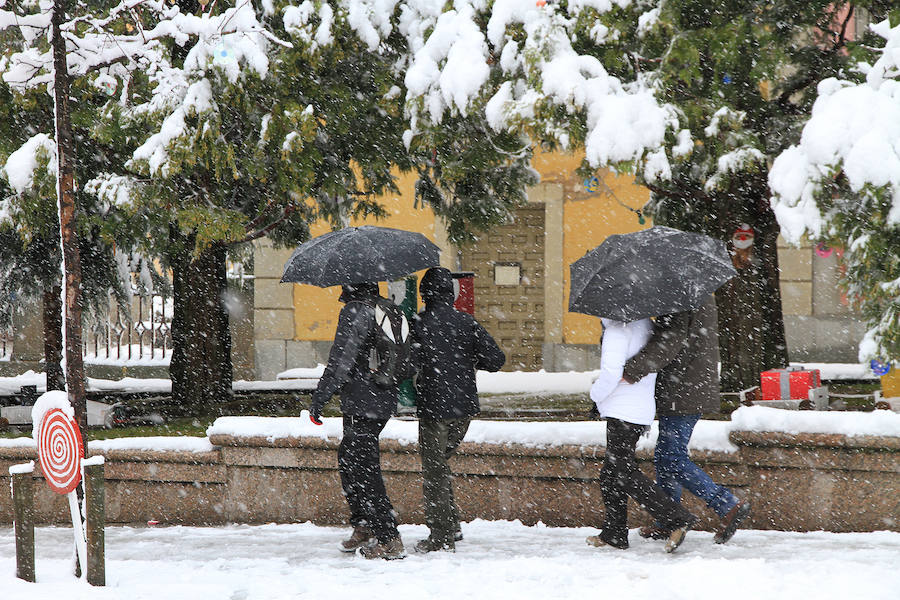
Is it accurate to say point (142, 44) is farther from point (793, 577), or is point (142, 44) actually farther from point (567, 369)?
point (567, 369)

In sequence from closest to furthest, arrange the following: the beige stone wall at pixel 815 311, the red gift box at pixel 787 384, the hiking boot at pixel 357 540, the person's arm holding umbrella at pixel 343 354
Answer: the person's arm holding umbrella at pixel 343 354 → the hiking boot at pixel 357 540 → the red gift box at pixel 787 384 → the beige stone wall at pixel 815 311

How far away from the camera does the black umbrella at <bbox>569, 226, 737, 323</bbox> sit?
5.46 metres

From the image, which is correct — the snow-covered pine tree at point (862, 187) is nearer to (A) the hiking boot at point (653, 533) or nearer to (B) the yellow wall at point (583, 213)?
(A) the hiking boot at point (653, 533)

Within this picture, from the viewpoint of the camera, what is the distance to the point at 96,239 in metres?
12.2

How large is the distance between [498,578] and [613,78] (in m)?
4.55

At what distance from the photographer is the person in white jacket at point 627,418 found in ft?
18.3

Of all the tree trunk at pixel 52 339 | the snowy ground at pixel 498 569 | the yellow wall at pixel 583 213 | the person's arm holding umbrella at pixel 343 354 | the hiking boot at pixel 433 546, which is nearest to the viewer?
the snowy ground at pixel 498 569

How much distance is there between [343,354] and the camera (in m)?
5.71

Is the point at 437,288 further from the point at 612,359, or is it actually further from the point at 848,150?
the point at 848,150

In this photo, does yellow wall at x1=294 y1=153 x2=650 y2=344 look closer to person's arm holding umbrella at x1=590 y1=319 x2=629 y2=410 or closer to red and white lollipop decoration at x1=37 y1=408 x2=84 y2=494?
person's arm holding umbrella at x1=590 y1=319 x2=629 y2=410

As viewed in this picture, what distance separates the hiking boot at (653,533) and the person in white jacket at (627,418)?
32 centimetres

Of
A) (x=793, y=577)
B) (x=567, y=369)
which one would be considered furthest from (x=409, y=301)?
(x=567, y=369)

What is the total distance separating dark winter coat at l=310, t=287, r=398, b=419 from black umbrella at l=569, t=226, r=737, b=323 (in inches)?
48.8

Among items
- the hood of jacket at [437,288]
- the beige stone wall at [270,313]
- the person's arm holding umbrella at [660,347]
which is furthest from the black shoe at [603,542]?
the beige stone wall at [270,313]
